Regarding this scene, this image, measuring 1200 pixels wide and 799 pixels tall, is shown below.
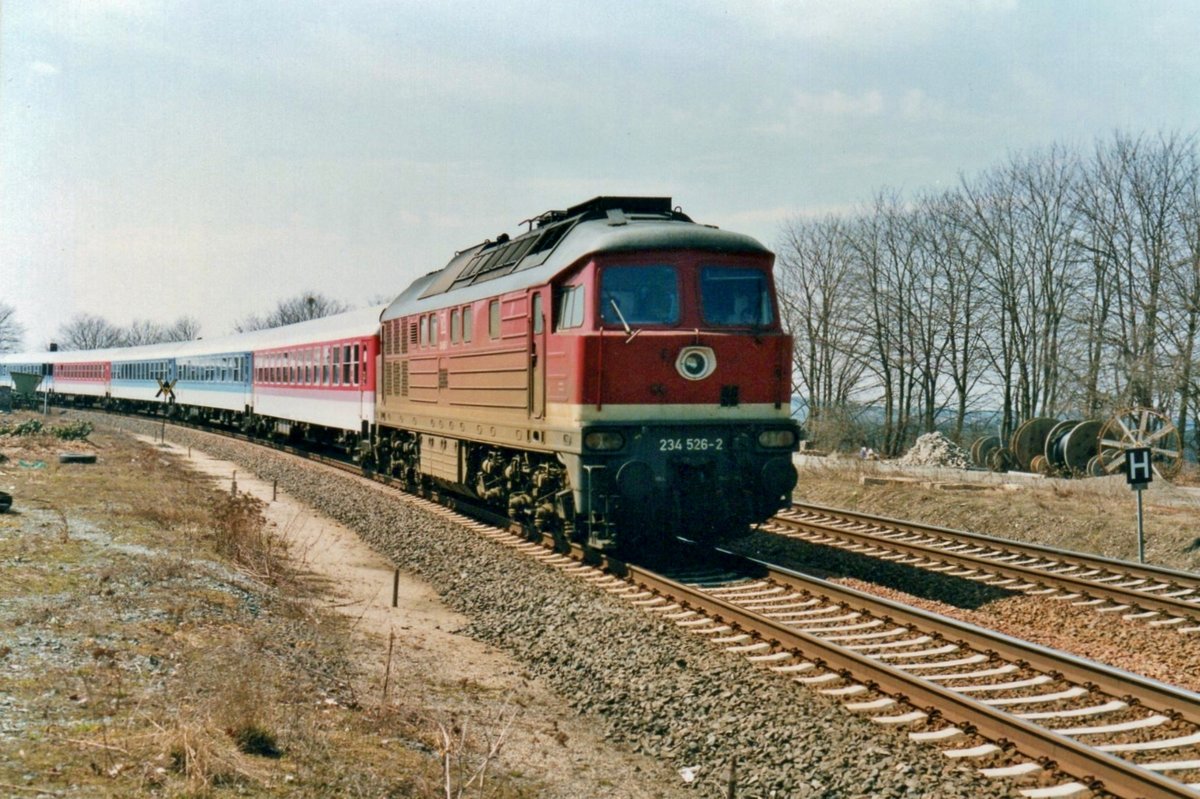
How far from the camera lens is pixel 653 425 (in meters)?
11.4

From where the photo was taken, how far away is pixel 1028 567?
12.0 m

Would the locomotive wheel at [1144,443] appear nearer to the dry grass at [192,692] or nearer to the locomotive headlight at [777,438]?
the locomotive headlight at [777,438]

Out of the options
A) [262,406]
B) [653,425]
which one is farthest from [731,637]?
[262,406]

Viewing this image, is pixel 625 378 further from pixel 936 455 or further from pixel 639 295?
pixel 936 455

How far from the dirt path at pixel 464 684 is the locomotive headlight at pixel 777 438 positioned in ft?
12.9

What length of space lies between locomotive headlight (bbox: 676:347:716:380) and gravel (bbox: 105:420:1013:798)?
2582 mm

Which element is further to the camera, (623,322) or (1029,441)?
(1029,441)

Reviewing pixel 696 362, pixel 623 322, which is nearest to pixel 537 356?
pixel 623 322

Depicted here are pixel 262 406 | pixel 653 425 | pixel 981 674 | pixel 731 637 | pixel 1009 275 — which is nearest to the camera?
pixel 981 674

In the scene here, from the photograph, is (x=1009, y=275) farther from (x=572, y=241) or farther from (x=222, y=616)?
(x=222, y=616)

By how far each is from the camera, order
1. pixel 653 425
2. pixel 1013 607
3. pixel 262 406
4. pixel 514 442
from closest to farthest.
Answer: pixel 1013 607 → pixel 653 425 → pixel 514 442 → pixel 262 406

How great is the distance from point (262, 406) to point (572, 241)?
24.0 meters

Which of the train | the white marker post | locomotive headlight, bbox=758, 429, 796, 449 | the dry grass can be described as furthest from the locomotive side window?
the white marker post

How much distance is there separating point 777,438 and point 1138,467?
183 inches
